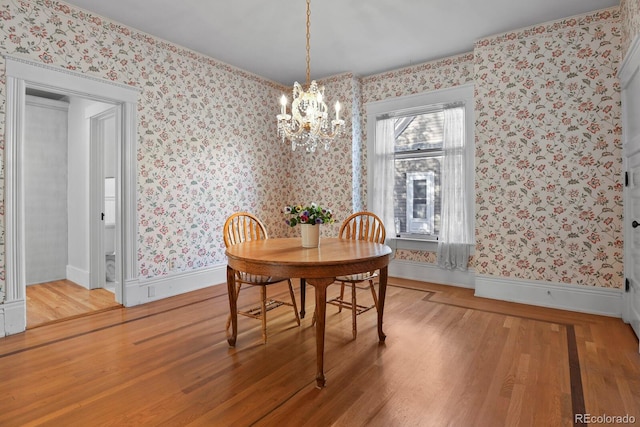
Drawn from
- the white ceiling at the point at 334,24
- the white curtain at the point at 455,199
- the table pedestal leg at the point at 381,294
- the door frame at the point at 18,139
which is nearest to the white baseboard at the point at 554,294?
the white curtain at the point at 455,199

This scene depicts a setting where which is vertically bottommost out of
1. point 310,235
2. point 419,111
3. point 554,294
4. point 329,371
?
point 329,371

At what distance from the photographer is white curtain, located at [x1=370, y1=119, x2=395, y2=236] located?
4.86m

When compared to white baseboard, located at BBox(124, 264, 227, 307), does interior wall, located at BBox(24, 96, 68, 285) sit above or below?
above

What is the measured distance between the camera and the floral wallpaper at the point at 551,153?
11.0ft

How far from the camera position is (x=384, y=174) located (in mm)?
4895

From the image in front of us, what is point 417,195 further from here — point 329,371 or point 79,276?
point 79,276

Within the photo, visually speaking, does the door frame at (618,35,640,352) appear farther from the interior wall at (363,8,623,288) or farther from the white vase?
the white vase

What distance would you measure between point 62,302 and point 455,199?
4670mm

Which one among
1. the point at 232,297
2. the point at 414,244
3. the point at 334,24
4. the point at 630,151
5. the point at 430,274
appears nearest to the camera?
the point at 232,297

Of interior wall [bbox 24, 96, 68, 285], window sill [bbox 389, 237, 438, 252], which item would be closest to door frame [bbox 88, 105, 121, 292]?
interior wall [bbox 24, 96, 68, 285]

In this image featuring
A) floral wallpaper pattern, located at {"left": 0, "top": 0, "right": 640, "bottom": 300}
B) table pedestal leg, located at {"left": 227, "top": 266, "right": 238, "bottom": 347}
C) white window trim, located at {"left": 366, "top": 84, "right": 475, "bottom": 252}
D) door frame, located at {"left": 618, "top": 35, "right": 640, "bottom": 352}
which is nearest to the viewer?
table pedestal leg, located at {"left": 227, "top": 266, "right": 238, "bottom": 347}

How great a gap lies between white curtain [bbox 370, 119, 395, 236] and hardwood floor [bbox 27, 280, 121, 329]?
3.38 meters

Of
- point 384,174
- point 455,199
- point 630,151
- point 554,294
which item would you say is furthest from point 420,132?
point 554,294

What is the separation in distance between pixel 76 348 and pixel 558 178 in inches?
180
